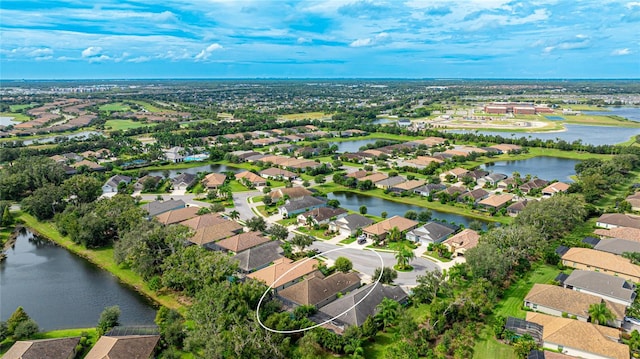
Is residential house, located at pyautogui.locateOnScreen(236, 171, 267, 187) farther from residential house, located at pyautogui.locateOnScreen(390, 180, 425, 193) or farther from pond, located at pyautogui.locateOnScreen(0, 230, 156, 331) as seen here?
pond, located at pyautogui.locateOnScreen(0, 230, 156, 331)

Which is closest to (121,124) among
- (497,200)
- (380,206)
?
(380,206)

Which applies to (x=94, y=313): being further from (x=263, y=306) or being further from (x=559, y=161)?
(x=559, y=161)

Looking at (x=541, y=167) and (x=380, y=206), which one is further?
(x=541, y=167)

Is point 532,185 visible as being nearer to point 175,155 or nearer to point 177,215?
point 177,215

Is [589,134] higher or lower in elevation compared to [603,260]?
higher

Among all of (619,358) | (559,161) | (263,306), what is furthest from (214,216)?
(559,161)

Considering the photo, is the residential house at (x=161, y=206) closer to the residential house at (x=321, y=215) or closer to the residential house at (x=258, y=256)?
the residential house at (x=321, y=215)
